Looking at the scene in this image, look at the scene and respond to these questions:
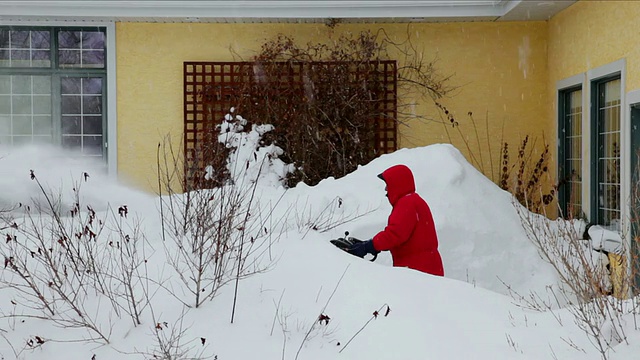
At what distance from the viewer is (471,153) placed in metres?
11.9

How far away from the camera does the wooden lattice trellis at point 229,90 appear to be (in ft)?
37.7

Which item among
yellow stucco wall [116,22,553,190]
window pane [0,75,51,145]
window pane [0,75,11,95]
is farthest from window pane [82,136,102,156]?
window pane [0,75,11,95]

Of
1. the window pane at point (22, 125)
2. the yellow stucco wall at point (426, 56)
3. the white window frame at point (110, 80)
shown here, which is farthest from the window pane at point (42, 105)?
the yellow stucco wall at point (426, 56)

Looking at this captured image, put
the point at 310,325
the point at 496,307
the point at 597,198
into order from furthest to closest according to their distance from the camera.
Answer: the point at 597,198, the point at 496,307, the point at 310,325

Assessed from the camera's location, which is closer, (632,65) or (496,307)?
(496,307)

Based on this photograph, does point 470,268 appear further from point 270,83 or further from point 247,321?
point 270,83

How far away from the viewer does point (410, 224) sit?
5.81m

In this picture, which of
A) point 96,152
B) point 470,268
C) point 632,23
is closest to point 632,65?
point 632,23

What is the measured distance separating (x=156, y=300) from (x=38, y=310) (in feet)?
2.51

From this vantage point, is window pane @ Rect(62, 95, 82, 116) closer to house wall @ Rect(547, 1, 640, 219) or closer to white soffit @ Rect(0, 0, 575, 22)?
Result: white soffit @ Rect(0, 0, 575, 22)

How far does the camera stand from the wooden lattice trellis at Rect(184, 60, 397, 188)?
11.5m

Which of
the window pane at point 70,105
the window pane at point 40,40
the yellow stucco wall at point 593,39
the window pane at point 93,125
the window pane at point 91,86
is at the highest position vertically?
the window pane at point 40,40

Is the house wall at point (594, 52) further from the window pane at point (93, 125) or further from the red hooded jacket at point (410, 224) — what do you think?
the window pane at point (93, 125)

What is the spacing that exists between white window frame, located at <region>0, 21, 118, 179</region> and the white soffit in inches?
15.1
